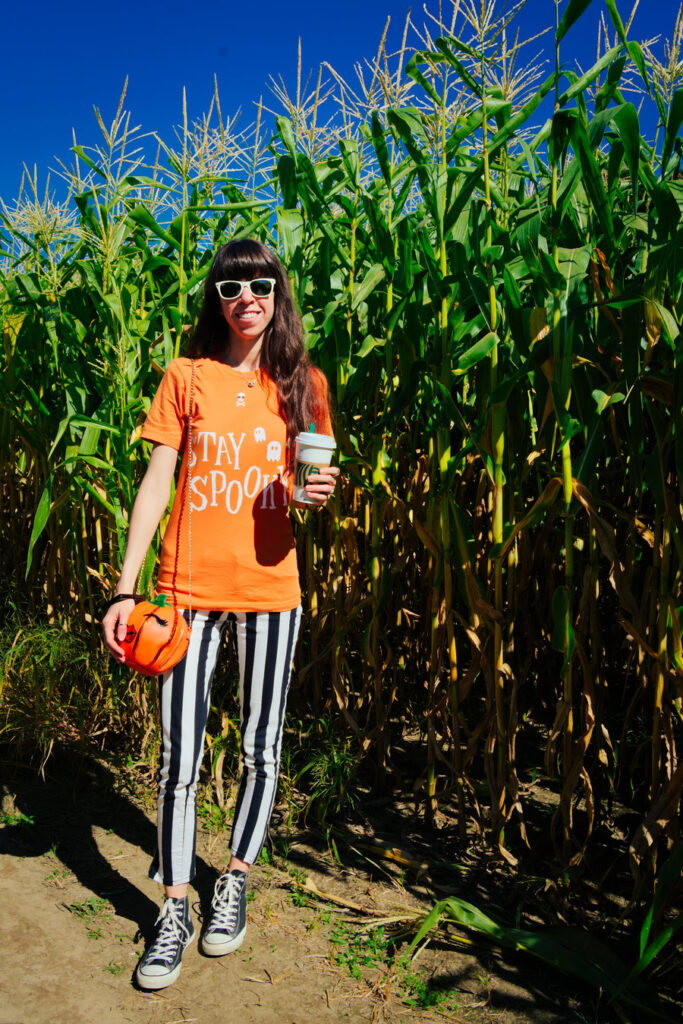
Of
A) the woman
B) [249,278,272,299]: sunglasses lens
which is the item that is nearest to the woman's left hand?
the woman

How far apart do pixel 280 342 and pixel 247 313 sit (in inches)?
6.3

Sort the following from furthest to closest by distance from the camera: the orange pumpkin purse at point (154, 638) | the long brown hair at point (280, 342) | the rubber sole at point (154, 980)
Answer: the long brown hair at point (280, 342) → the rubber sole at point (154, 980) → the orange pumpkin purse at point (154, 638)

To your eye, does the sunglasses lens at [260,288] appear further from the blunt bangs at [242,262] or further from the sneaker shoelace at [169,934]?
the sneaker shoelace at [169,934]

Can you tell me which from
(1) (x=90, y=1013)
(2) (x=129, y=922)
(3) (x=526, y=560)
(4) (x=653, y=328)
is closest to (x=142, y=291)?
(3) (x=526, y=560)

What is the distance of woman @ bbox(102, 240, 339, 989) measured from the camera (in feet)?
7.33

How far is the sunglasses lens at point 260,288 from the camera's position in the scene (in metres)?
2.24

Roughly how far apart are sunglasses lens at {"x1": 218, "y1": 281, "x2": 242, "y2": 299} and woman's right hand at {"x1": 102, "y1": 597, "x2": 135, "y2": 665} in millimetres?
916

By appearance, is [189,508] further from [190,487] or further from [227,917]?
[227,917]

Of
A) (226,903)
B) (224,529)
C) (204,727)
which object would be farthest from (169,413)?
(226,903)

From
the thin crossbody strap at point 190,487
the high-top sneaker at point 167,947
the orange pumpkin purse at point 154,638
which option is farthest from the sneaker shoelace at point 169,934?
the thin crossbody strap at point 190,487

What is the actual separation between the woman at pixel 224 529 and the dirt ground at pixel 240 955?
0.12 m

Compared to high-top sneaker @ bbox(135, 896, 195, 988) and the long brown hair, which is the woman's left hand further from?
high-top sneaker @ bbox(135, 896, 195, 988)

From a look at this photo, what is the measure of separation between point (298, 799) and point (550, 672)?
1.20 m

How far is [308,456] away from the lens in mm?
2131
